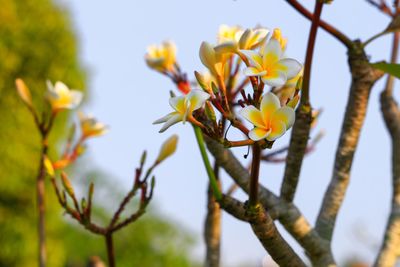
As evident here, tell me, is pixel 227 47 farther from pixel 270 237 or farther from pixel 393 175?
pixel 393 175

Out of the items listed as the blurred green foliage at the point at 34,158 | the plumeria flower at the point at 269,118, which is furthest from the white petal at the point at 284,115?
the blurred green foliage at the point at 34,158

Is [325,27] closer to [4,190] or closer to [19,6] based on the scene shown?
[4,190]

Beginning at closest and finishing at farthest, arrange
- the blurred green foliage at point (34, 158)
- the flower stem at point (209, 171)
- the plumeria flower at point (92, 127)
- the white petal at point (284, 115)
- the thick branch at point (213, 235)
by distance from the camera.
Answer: the white petal at point (284, 115) → the flower stem at point (209, 171) → the thick branch at point (213, 235) → the plumeria flower at point (92, 127) → the blurred green foliage at point (34, 158)

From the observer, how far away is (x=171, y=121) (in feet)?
2.26

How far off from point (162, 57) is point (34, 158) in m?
5.15

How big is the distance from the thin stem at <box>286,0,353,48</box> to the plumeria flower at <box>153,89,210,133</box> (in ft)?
0.92

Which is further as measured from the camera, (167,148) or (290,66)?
(167,148)

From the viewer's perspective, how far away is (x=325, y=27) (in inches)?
39.2

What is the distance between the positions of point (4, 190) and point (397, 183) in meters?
5.23

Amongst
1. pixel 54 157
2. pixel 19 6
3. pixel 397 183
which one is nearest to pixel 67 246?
pixel 54 157

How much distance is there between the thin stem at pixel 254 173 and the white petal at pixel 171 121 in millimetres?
75

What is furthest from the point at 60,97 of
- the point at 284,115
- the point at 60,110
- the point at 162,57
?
the point at 284,115

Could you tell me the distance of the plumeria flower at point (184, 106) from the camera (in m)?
0.68

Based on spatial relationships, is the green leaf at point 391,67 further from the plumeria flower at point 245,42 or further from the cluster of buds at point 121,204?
the cluster of buds at point 121,204
